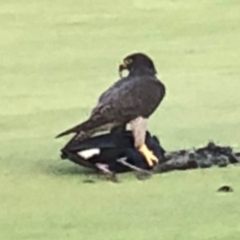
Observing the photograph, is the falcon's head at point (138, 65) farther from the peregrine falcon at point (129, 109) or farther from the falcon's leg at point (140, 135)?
the falcon's leg at point (140, 135)

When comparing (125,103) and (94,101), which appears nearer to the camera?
(125,103)

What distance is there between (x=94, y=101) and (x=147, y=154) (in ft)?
2.23

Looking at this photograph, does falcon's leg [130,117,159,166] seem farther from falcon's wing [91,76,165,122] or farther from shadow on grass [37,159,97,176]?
shadow on grass [37,159,97,176]

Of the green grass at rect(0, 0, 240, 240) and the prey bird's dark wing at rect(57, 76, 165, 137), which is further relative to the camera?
the prey bird's dark wing at rect(57, 76, 165, 137)

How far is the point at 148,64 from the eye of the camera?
7.36 feet

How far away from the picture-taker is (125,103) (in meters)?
2.19

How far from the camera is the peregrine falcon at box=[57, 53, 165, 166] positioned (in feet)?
7.13

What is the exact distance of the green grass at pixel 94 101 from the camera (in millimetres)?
1994

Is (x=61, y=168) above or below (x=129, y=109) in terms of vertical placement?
below

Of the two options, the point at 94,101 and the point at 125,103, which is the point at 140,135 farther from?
the point at 94,101

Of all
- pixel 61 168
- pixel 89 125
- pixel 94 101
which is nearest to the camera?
pixel 89 125

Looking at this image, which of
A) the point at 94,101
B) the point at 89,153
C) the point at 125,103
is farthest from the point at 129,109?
the point at 94,101

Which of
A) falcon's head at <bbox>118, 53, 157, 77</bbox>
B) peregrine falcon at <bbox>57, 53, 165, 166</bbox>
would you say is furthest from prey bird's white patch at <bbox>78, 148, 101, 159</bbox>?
falcon's head at <bbox>118, 53, 157, 77</bbox>

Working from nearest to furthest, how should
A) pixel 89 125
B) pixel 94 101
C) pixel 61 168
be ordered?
pixel 89 125 → pixel 61 168 → pixel 94 101
